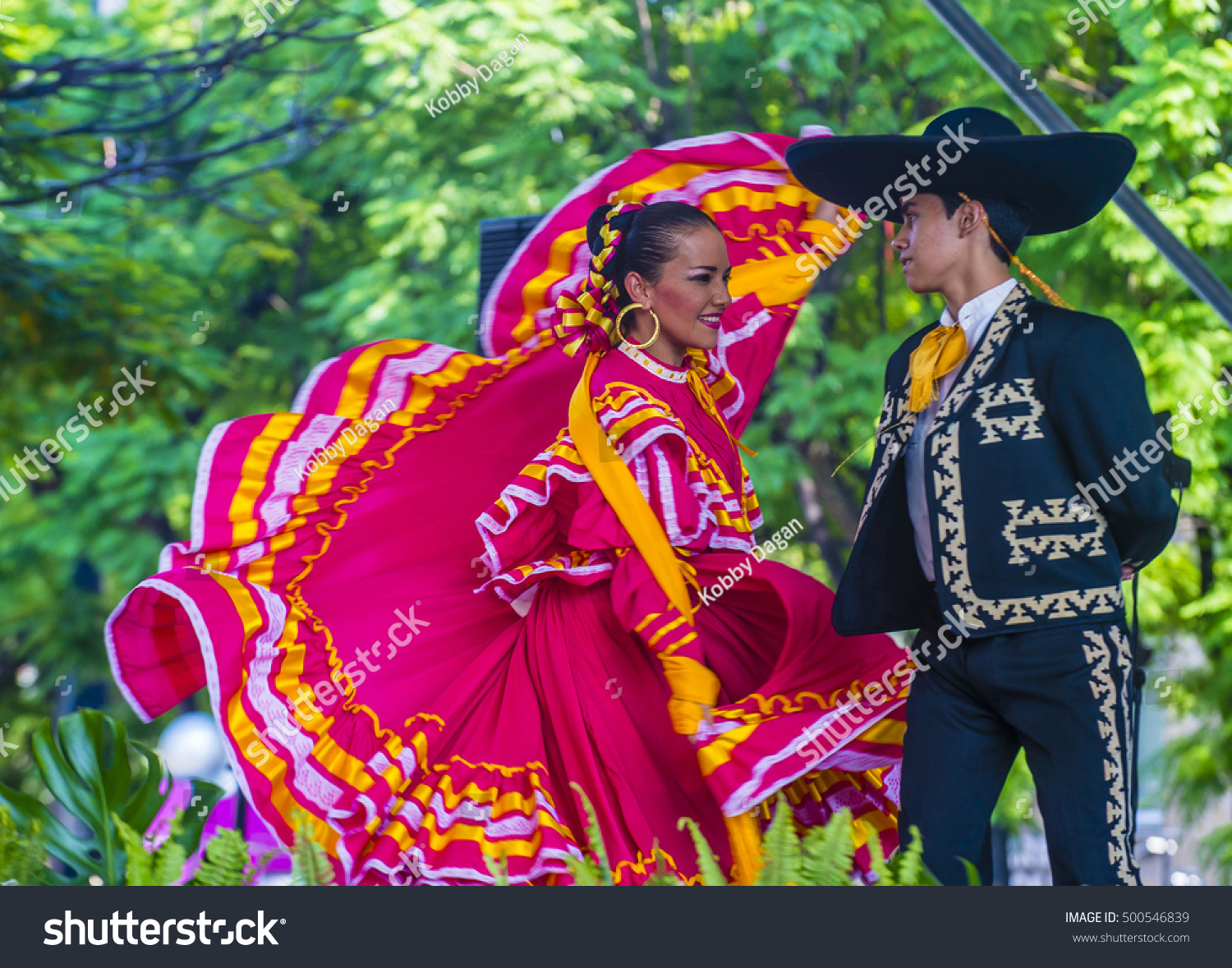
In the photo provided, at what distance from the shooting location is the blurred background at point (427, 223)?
6043 millimetres

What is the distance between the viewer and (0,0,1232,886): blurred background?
604 cm

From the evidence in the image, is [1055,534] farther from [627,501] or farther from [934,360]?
[627,501]

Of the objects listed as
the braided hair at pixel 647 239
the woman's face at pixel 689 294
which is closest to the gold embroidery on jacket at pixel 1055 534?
the woman's face at pixel 689 294

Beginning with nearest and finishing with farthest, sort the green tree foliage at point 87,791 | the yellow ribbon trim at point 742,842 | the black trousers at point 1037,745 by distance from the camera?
the black trousers at point 1037,745 → the yellow ribbon trim at point 742,842 → the green tree foliage at point 87,791

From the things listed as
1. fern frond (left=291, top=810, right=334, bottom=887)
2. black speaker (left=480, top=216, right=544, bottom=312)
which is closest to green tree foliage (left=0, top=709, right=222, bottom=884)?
fern frond (left=291, top=810, right=334, bottom=887)

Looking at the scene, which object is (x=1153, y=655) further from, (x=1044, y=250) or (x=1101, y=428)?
(x=1101, y=428)

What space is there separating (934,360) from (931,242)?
0.25m

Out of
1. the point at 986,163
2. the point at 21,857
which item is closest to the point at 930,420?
the point at 986,163

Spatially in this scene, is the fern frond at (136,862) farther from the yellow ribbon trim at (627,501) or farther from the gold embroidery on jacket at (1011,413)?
the gold embroidery on jacket at (1011,413)

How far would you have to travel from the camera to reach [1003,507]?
244 centimetres

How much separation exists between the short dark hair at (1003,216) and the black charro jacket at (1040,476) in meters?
0.13

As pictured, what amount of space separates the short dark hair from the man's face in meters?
0.02

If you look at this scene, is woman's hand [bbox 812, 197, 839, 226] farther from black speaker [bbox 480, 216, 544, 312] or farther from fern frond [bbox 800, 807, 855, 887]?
fern frond [bbox 800, 807, 855, 887]
